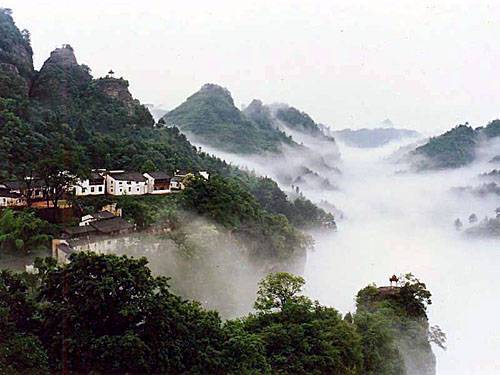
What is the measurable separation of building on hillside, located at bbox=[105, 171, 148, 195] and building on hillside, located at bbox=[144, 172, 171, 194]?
0.41m

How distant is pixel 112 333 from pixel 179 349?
0.93 metres

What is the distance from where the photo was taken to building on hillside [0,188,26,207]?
15961 mm

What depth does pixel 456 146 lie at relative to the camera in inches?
2825

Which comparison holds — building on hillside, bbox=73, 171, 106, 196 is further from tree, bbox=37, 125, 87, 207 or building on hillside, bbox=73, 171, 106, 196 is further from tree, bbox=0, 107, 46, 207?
tree, bbox=0, 107, 46, 207

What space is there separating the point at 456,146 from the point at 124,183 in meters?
60.3

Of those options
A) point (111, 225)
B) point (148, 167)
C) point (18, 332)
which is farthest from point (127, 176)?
point (18, 332)

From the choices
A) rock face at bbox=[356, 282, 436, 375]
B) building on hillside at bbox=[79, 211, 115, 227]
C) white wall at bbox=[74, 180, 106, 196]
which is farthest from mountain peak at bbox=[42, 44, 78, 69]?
rock face at bbox=[356, 282, 436, 375]

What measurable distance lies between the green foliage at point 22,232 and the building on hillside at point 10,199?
1.53 meters

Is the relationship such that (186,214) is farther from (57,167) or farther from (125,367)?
(125,367)

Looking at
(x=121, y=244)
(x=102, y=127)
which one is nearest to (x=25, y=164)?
(x=121, y=244)

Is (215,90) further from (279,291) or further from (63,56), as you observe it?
(279,291)

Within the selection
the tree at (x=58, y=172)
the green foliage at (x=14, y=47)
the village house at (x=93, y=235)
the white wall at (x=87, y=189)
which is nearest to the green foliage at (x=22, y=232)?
the village house at (x=93, y=235)

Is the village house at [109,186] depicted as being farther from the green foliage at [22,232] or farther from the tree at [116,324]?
the tree at [116,324]

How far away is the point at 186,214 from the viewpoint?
18609mm
